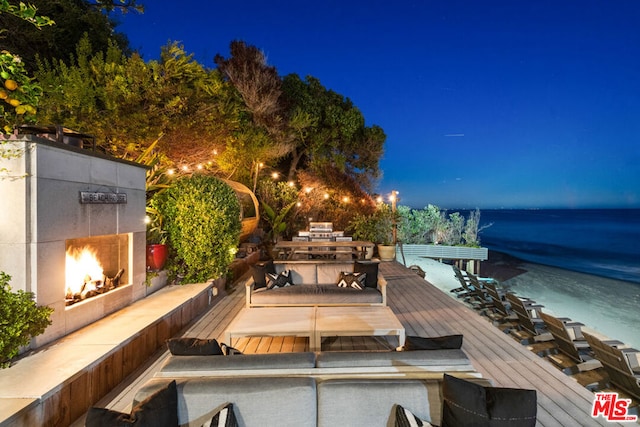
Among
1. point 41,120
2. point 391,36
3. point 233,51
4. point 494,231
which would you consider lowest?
point 494,231

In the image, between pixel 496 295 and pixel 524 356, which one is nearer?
pixel 524 356

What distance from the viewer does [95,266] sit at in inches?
177

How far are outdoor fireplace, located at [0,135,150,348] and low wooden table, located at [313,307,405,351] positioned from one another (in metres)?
2.77

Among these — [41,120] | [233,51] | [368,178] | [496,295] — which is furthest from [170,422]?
[368,178]

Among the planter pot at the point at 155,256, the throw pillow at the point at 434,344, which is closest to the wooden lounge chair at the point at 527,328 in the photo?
the throw pillow at the point at 434,344

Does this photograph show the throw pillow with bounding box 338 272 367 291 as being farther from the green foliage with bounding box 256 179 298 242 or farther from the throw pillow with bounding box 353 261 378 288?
the green foliage with bounding box 256 179 298 242

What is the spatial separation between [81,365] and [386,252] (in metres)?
10.3

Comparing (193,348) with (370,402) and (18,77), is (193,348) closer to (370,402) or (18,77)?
(370,402)

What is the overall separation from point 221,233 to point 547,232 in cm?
5464

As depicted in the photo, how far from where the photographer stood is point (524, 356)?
4168mm

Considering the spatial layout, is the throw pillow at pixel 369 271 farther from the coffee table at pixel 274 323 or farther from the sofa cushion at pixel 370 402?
the sofa cushion at pixel 370 402

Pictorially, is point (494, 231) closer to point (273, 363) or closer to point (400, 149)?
point (400, 149)

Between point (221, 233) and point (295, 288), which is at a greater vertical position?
point (221, 233)

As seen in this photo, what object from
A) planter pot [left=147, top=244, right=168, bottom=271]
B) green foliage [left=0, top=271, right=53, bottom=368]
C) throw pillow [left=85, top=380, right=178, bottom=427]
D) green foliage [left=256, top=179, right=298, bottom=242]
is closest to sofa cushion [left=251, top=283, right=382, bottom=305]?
planter pot [left=147, top=244, right=168, bottom=271]
